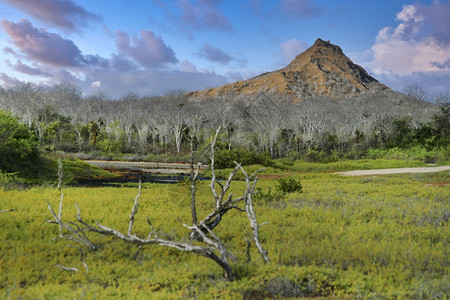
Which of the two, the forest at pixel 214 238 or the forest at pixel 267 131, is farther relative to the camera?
the forest at pixel 267 131

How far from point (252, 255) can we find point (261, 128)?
2234 inches

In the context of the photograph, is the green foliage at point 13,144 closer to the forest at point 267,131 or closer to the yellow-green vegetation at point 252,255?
the yellow-green vegetation at point 252,255

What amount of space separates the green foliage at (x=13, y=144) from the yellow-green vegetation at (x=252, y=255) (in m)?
7.63

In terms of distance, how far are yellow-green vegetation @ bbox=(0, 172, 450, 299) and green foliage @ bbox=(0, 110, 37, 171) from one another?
25.0ft

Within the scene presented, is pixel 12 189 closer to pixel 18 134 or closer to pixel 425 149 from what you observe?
pixel 18 134

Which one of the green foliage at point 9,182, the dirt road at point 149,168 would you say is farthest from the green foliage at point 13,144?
the dirt road at point 149,168

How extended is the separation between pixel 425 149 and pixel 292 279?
135 feet

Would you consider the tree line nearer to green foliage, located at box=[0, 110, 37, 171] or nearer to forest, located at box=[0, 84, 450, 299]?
green foliage, located at box=[0, 110, 37, 171]

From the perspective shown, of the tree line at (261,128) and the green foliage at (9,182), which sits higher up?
the tree line at (261,128)

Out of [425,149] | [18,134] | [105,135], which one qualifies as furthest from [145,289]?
[105,135]

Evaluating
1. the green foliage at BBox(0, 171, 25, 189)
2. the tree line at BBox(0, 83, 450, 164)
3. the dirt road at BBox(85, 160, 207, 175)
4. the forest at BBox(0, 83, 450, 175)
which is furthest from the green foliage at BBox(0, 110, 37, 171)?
the tree line at BBox(0, 83, 450, 164)

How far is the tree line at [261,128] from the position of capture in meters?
50.6

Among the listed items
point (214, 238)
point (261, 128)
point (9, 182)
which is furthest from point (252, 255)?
point (261, 128)

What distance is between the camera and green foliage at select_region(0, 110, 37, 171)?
2091cm
